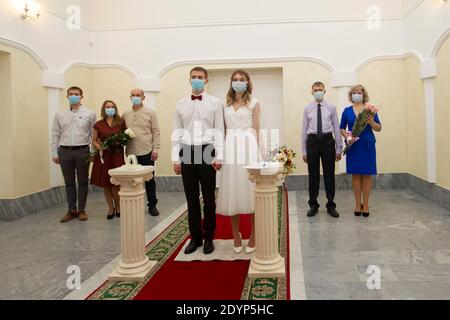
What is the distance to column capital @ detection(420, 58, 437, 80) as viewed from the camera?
19.5ft

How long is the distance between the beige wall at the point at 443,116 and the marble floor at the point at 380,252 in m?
0.54

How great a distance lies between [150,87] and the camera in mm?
7633

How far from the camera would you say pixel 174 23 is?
759cm

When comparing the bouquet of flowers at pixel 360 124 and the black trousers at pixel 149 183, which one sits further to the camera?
the black trousers at pixel 149 183

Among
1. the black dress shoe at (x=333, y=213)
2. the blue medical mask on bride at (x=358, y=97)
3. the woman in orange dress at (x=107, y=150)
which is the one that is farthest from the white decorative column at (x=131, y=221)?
the blue medical mask on bride at (x=358, y=97)

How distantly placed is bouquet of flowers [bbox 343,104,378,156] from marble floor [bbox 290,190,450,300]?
109 cm

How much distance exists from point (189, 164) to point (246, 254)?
1071mm

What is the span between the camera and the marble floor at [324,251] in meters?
2.97

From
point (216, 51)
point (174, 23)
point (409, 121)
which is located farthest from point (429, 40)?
point (174, 23)

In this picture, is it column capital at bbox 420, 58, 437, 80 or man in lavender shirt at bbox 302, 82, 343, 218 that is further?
column capital at bbox 420, 58, 437, 80

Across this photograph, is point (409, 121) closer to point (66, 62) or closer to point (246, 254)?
point (246, 254)

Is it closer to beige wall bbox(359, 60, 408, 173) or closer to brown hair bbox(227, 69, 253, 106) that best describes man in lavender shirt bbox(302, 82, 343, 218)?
brown hair bbox(227, 69, 253, 106)

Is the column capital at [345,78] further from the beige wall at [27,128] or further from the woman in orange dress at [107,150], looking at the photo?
the beige wall at [27,128]

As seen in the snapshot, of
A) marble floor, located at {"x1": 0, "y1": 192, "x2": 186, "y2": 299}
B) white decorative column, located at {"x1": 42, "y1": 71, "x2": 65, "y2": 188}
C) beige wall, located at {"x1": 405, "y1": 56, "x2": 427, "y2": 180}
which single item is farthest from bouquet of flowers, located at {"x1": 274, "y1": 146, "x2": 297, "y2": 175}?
white decorative column, located at {"x1": 42, "y1": 71, "x2": 65, "y2": 188}
